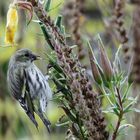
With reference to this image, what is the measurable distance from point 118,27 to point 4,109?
1787mm

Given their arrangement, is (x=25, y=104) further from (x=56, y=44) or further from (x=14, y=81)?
(x=56, y=44)

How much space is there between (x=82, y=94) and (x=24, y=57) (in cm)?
171

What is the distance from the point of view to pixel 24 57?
3.37 metres

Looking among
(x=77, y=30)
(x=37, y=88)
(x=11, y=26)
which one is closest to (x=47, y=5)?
(x=11, y=26)

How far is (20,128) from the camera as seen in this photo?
18.4 feet

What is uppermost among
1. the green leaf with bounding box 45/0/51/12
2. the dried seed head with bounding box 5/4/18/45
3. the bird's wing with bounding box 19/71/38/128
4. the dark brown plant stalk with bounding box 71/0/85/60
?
the green leaf with bounding box 45/0/51/12

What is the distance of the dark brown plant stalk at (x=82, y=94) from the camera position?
66.6 inches

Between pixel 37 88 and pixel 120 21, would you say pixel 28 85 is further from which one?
pixel 120 21

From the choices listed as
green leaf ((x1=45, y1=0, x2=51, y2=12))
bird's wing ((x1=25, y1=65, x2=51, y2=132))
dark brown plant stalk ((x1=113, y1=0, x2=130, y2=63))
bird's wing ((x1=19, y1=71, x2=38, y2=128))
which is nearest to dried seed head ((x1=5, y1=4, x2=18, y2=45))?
green leaf ((x1=45, y1=0, x2=51, y2=12))

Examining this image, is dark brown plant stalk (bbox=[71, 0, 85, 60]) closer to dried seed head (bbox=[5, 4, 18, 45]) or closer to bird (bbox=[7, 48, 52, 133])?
bird (bbox=[7, 48, 52, 133])

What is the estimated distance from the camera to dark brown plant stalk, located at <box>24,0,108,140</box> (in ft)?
5.55

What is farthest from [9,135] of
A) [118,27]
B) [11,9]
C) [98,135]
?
[98,135]

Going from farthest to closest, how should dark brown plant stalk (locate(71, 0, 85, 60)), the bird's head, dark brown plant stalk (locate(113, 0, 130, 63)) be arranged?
the bird's head < dark brown plant stalk (locate(71, 0, 85, 60)) < dark brown plant stalk (locate(113, 0, 130, 63))

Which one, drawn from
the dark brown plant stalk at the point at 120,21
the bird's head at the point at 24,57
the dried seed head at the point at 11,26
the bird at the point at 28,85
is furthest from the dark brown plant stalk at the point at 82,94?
the bird's head at the point at 24,57
